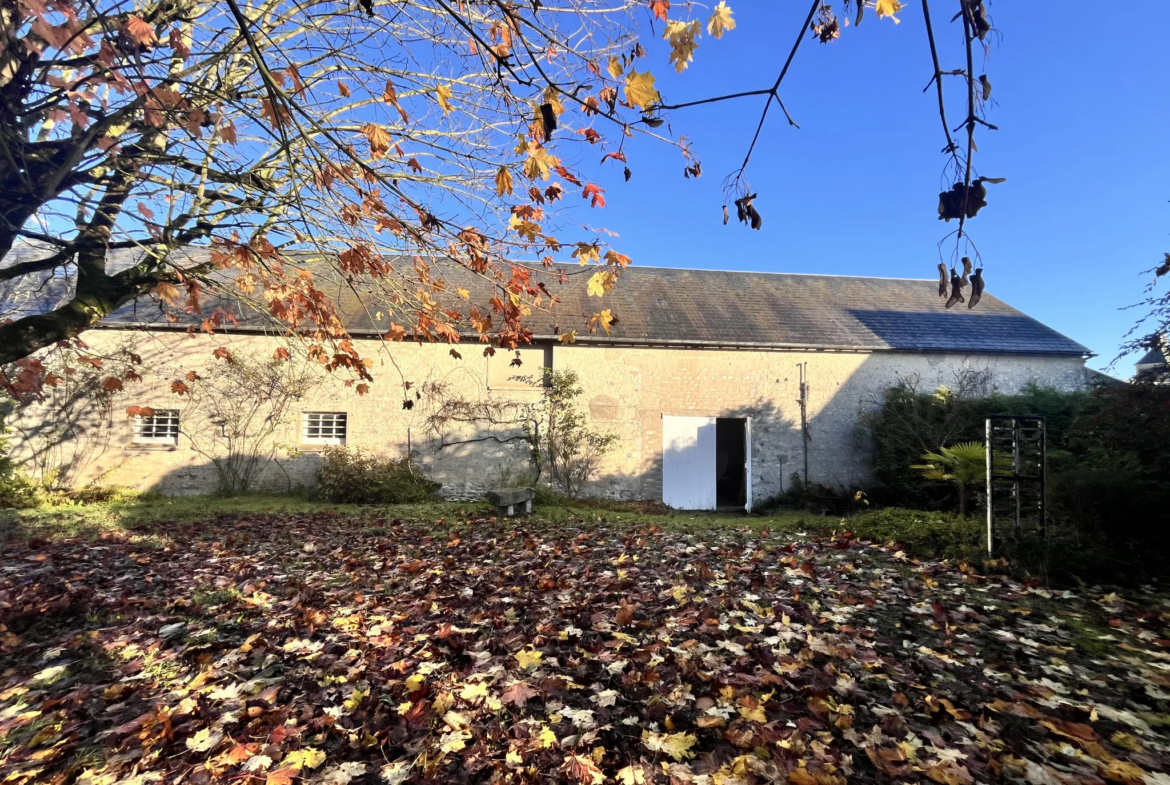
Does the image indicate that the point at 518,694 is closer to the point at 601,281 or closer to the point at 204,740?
the point at 204,740

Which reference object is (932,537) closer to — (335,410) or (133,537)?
(133,537)

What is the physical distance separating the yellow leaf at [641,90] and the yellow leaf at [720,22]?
Result: 77cm

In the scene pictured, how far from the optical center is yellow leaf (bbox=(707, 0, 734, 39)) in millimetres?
2707

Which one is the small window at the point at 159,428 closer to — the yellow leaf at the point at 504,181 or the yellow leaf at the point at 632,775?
the yellow leaf at the point at 504,181

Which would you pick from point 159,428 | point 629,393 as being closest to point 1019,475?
point 629,393

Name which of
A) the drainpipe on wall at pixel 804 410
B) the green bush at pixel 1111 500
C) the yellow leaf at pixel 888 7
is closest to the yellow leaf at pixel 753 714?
the yellow leaf at pixel 888 7

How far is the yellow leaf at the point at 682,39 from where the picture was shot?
8.37 ft

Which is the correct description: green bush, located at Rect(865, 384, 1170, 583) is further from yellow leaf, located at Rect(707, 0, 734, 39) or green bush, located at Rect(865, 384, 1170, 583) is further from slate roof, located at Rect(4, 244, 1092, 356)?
slate roof, located at Rect(4, 244, 1092, 356)

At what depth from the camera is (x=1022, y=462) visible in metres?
6.02

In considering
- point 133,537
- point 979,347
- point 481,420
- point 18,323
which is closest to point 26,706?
point 18,323

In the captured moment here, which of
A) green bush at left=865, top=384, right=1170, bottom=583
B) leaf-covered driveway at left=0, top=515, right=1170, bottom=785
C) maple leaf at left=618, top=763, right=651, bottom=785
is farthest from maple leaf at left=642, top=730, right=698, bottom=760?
green bush at left=865, top=384, right=1170, bottom=583

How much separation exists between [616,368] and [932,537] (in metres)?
7.35

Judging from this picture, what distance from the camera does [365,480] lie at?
10797 mm

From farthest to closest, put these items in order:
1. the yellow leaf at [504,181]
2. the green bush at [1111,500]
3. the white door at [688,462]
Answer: the white door at [688,462]
the green bush at [1111,500]
the yellow leaf at [504,181]
